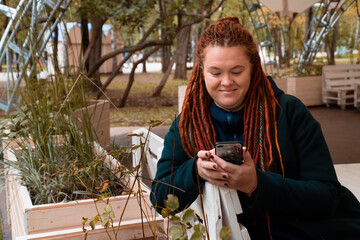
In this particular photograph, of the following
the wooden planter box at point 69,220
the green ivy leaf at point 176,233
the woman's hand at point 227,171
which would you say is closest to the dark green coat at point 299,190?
the woman's hand at point 227,171

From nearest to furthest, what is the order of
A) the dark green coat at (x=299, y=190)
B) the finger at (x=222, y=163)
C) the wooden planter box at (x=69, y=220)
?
the finger at (x=222, y=163) < the dark green coat at (x=299, y=190) < the wooden planter box at (x=69, y=220)

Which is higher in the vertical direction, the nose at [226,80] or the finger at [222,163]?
the nose at [226,80]

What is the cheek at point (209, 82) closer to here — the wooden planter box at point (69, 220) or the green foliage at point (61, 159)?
the wooden planter box at point (69, 220)

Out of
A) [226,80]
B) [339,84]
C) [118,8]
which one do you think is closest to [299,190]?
[226,80]

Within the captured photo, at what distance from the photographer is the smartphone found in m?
1.30

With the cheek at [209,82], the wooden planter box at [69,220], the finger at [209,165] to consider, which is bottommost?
the wooden planter box at [69,220]

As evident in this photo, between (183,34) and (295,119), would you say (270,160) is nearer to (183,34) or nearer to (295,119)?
(295,119)

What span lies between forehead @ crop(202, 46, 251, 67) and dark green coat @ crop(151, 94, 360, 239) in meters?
0.22

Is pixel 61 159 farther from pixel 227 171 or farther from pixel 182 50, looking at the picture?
pixel 182 50

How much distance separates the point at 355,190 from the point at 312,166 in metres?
1.60

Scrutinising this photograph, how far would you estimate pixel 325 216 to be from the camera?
5.30 feet

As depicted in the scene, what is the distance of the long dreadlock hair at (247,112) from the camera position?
5.23ft

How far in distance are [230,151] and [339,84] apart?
10.0m

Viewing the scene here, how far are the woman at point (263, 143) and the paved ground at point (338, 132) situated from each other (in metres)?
2.86
